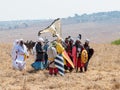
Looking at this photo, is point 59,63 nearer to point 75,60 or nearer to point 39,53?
point 75,60

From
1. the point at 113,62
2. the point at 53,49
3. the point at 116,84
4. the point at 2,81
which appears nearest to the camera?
the point at 116,84

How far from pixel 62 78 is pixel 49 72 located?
3.61ft

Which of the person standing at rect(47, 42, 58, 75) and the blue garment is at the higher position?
the person standing at rect(47, 42, 58, 75)

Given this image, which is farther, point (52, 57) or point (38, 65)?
point (38, 65)

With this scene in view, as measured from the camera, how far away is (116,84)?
1644cm

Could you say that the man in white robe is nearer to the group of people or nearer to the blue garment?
the group of people

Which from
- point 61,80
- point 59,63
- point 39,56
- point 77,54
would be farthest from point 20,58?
point 61,80

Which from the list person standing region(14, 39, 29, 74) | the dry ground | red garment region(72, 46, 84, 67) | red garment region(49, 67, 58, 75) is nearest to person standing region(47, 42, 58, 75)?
red garment region(49, 67, 58, 75)

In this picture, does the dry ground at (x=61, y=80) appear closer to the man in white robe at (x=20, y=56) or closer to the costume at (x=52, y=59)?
the costume at (x=52, y=59)

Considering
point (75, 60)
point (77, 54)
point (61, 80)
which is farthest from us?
point (75, 60)

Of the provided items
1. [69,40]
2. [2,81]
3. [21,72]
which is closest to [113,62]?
[69,40]

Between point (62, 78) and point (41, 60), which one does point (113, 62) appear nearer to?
point (41, 60)

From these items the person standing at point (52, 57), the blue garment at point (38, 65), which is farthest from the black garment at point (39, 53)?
the person standing at point (52, 57)

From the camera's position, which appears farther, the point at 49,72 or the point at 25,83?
the point at 49,72
